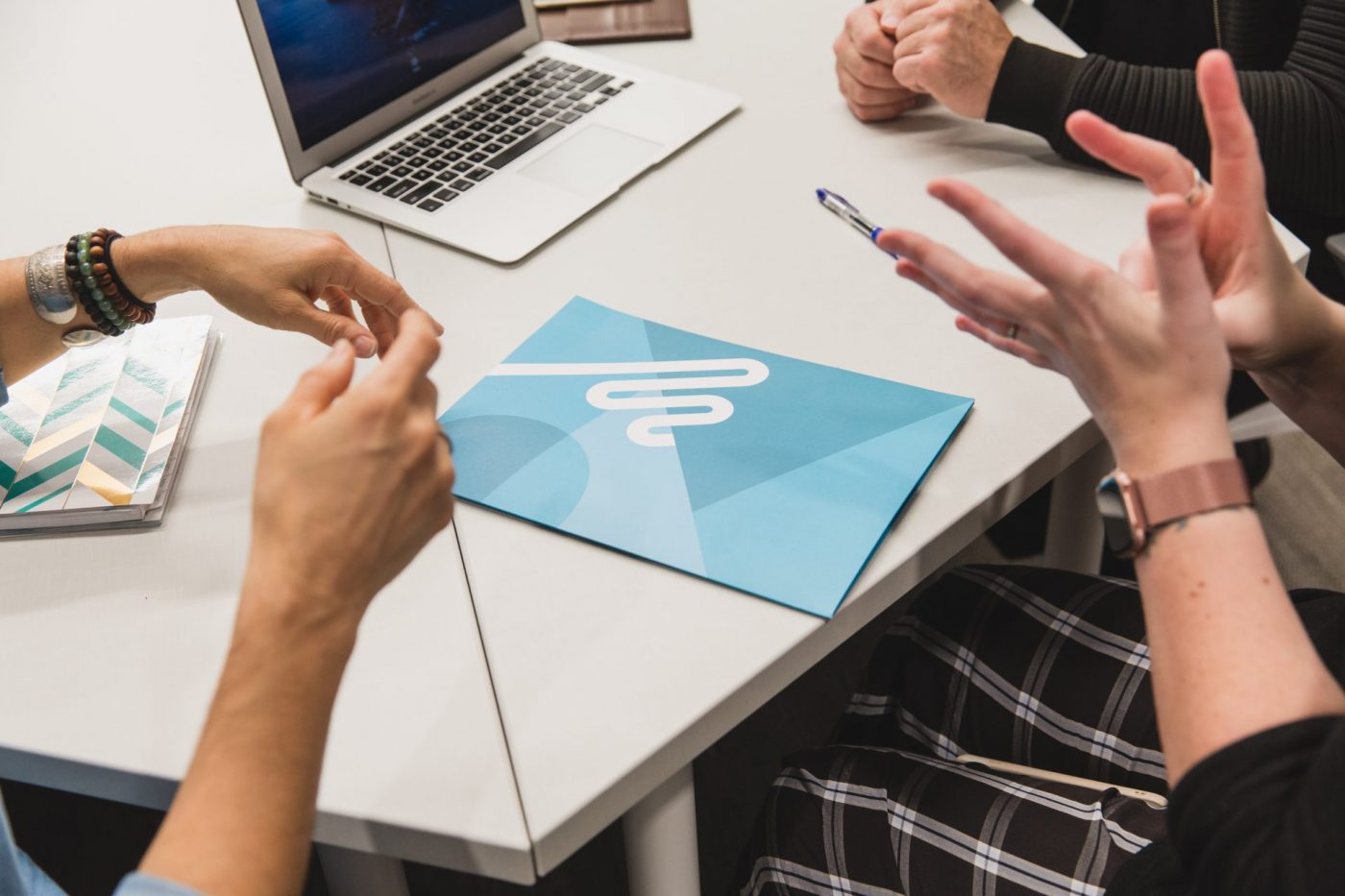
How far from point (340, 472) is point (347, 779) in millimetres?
187

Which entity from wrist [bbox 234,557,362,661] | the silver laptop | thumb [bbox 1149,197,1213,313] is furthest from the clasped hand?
wrist [bbox 234,557,362,661]

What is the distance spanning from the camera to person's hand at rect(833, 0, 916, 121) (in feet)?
4.05

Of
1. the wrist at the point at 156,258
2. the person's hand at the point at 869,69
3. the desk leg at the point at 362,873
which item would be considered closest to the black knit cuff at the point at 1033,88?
the person's hand at the point at 869,69

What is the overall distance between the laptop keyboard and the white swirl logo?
1.04 feet

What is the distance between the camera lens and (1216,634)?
2.09 feet

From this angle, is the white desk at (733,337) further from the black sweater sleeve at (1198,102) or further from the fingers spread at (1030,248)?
the fingers spread at (1030,248)

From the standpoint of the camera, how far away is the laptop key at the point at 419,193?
118 cm

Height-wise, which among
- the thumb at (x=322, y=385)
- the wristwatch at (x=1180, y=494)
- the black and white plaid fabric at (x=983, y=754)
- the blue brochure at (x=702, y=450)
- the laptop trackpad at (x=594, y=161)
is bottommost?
the black and white plaid fabric at (x=983, y=754)

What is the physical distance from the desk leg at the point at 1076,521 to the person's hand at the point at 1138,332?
0.49 m

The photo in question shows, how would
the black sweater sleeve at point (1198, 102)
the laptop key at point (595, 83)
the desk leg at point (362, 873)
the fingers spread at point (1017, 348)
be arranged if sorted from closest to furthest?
the fingers spread at point (1017, 348) < the desk leg at point (362, 873) < the black sweater sleeve at point (1198, 102) < the laptop key at point (595, 83)

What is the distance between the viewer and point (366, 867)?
1.03 meters

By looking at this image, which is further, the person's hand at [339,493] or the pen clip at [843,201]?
the pen clip at [843,201]

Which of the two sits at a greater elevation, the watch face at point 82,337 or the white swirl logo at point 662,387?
the watch face at point 82,337

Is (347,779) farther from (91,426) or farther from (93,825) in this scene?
(93,825)
